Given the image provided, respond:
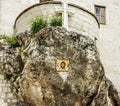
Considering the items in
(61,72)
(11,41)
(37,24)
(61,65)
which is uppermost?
(37,24)

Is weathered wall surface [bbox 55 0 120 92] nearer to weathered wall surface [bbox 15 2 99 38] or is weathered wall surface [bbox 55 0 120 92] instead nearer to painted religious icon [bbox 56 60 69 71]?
weathered wall surface [bbox 15 2 99 38]

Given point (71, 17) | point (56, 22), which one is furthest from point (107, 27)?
point (56, 22)

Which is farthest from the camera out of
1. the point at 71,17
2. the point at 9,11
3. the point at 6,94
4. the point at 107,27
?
the point at 107,27

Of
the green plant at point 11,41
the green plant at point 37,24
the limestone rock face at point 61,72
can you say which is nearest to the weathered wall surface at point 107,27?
the green plant at point 11,41

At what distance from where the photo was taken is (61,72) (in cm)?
1828

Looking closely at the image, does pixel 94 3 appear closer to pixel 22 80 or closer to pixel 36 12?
pixel 36 12

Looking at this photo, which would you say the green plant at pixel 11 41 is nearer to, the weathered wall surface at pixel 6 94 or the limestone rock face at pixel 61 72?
the limestone rock face at pixel 61 72

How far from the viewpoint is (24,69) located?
18.6 metres

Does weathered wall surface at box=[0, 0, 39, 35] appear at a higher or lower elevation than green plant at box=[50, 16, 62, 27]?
higher

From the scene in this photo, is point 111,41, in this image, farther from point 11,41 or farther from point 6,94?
point 6,94

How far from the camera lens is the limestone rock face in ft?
59.7

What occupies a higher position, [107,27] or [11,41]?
[107,27]

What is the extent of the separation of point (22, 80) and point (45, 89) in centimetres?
93

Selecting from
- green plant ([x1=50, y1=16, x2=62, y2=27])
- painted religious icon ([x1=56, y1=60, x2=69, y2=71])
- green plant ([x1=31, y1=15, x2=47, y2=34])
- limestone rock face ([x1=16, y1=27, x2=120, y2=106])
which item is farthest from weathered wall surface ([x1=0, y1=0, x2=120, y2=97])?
painted religious icon ([x1=56, y1=60, x2=69, y2=71])
